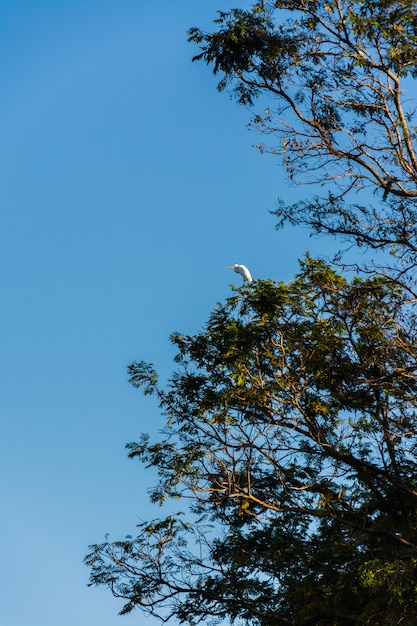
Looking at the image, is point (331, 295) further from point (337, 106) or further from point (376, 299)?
point (337, 106)

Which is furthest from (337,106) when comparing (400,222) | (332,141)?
(400,222)

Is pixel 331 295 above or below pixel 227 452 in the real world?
above

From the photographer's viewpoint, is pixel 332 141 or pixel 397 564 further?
pixel 332 141

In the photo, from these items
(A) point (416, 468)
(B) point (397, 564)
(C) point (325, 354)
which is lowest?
(B) point (397, 564)

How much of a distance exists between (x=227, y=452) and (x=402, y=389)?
233 centimetres

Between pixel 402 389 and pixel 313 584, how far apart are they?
8.75 feet

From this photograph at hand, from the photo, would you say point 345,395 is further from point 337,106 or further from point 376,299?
point 337,106

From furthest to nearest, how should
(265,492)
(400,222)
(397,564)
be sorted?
(265,492) → (400,222) → (397,564)

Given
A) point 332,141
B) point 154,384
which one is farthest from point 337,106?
point 154,384

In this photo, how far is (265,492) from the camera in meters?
12.4

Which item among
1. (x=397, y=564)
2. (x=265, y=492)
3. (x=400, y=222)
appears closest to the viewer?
(x=397, y=564)

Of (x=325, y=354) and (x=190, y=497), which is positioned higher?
(x=325, y=354)

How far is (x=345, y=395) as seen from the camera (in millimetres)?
12078


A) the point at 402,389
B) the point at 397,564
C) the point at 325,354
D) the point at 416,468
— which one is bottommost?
the point at 397,564
